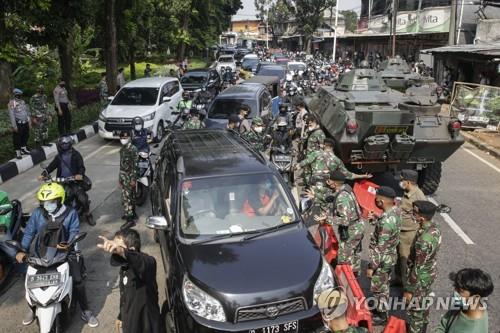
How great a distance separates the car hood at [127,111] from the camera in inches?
490

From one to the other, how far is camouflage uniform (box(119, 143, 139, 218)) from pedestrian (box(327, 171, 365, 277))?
367cm

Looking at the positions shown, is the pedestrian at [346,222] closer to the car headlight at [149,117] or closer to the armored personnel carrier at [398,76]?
the car headlight at [149,117]

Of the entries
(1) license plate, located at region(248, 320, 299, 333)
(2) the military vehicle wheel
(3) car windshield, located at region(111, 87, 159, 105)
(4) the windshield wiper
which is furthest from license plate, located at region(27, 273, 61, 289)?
(3) car windshield, located at region(111, 87, 159, 105)

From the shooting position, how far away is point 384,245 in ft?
15.1

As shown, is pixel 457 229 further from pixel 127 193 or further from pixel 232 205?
pixel 127 193

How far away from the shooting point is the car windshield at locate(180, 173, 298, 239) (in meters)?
4.67

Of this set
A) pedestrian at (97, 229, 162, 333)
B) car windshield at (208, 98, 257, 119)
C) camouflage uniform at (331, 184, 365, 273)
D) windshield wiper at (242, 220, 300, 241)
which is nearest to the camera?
pedestrian at (97, 229, 162, 333)

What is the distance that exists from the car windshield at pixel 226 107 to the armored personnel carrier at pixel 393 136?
2.40 m

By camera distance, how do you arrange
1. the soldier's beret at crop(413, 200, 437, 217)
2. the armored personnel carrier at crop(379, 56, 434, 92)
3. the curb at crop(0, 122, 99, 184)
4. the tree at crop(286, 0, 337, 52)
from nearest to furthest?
the soldier's beret at crop(413, 200, 437, 217)
the curb at crop(0, 122, 99, 184)
the armored personnel carrier at crop(379, 56, 434, 92)
the tree at crop(286, 0, 337, 52)

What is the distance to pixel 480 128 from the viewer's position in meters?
14.9

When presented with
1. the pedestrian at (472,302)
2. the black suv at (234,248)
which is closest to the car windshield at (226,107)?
the black suv at (234,248)

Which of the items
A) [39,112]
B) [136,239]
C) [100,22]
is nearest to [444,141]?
[136,239]

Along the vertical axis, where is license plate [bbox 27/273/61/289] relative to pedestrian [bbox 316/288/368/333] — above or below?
below

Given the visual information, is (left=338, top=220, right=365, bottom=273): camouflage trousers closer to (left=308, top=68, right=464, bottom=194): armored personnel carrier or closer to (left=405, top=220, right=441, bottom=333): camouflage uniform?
(left=405, top=220, right=441, bottom=333): camouflage uniform
